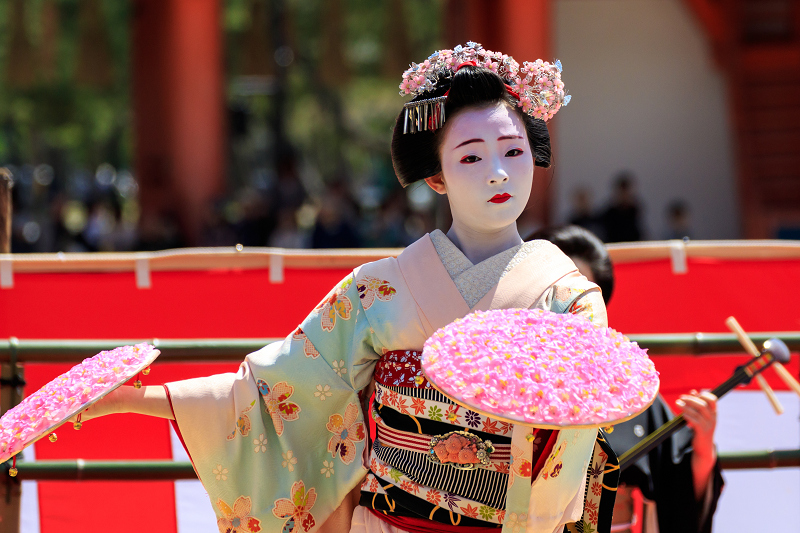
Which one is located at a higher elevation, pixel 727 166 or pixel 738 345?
pixel 727 166

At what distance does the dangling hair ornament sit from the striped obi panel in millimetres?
437

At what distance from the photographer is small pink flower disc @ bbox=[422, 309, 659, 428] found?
1.16m

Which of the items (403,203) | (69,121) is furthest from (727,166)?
(69,121)

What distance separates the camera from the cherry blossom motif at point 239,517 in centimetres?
157

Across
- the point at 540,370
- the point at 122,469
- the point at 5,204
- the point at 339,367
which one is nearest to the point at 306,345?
the point at 339,367

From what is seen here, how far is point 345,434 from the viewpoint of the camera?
1619mm

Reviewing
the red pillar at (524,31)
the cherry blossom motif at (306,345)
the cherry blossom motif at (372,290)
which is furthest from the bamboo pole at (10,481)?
the red pillar at (524,31)

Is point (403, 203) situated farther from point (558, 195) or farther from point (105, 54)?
point (105, 54)

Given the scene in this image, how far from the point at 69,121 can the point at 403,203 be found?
9126 mm

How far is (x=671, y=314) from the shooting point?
8.26 feet

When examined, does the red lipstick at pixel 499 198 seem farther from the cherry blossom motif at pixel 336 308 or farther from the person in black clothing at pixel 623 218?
the person in black clothing at pixel 623 218

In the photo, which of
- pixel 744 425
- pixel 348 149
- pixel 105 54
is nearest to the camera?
pixel 744 425

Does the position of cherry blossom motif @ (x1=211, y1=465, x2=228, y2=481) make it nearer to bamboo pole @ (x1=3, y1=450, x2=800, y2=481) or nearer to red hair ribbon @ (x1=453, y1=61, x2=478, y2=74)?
bamboo pole @ (x1=3, y1=450, x2=800, y2=481)

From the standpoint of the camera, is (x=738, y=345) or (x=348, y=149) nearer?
(x=738, y=345)
